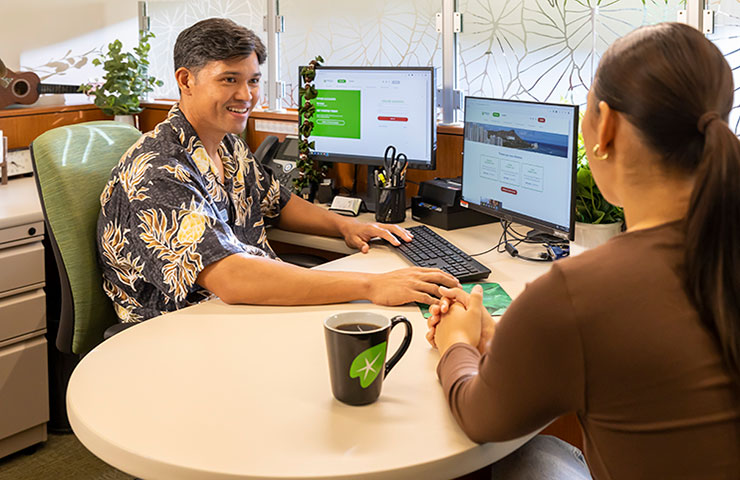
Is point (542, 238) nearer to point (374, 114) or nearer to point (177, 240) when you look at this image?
point (374, 114)

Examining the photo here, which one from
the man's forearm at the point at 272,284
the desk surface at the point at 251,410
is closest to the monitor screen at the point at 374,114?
the man's forearm at the point at 272,284

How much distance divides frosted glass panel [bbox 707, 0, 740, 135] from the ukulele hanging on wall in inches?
103

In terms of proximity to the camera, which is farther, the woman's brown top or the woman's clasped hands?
the woman's clasped hands

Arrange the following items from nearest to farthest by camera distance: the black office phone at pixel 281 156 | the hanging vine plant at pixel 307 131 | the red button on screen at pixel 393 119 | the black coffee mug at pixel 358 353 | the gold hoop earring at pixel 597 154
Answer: the gold hoop earring at pixel 597 154, the black coffee mug at pixel 358 353, the red button on screen at pixel 393 119, the hanging vine plant at pixel 307 131, the black office phone at pixel 281 156

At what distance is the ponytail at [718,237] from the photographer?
2.73 ft

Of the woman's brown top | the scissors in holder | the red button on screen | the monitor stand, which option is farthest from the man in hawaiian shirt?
the woman's brown top

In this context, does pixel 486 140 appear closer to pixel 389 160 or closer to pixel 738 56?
pixel 389 160

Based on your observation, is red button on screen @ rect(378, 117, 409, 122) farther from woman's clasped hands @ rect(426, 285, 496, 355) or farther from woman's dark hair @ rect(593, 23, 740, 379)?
woman's dark hair @ rect(593, 23, 740, 379)

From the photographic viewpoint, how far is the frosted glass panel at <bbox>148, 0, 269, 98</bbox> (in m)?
3.33

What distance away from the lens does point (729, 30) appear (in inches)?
81.7

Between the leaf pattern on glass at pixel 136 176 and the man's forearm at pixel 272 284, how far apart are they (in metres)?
0.25

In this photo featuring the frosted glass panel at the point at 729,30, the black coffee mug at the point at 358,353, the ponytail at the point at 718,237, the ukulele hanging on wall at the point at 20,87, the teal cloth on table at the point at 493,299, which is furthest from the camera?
the ukulele hanging on wall at the point at 20,87

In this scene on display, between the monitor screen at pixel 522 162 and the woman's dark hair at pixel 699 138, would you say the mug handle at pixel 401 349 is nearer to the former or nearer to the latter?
the woman's dark hair at pixel 699 138

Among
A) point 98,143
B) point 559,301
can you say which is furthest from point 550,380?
point 98,143
